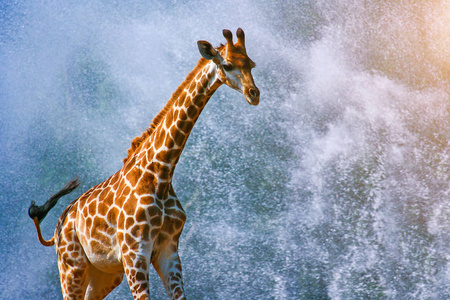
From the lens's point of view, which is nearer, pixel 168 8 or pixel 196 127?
pixel 196 127

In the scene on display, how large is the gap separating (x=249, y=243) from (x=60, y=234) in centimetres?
296

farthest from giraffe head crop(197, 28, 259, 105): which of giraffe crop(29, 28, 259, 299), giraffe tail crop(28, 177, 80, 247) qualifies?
giraffe tail crop(28, 177, 80, 247)

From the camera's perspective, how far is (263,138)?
7289 millimetres

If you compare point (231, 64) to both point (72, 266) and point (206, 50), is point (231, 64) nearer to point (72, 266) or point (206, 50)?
point (206, 50)

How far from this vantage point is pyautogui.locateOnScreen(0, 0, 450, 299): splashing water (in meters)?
6.83

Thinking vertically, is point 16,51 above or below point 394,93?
below

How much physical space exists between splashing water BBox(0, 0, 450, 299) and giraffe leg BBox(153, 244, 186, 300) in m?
2.89

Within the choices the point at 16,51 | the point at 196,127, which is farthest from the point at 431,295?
the point at 16,51

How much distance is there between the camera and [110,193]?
401 centimetres

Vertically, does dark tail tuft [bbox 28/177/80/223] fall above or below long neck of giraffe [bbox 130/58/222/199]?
below

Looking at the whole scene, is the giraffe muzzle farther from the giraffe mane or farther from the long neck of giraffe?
the giraffe mane

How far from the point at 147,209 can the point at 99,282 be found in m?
0.78

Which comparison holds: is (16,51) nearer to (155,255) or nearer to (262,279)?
(262,279)

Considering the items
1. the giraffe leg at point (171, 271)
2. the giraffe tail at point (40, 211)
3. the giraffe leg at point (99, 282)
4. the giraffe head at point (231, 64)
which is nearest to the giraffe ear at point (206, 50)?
the giraffe head at point (231, 64)
